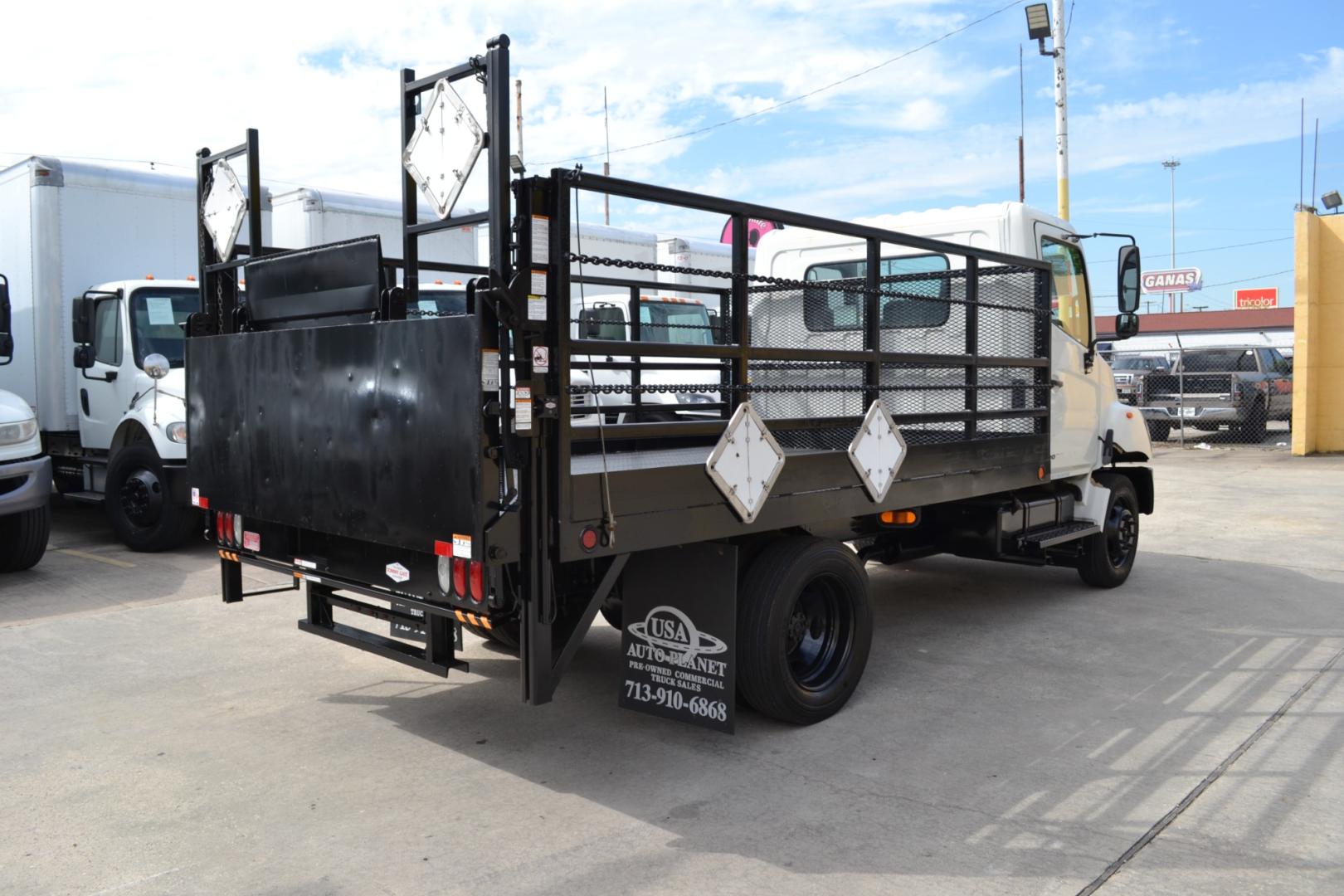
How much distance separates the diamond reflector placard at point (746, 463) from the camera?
428cm

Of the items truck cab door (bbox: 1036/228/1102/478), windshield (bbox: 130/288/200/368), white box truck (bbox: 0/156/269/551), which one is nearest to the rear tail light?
truck cab door (bbox: 1036/228/1102/478)

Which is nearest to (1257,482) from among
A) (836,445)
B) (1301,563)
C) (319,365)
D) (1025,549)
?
(1301,563)

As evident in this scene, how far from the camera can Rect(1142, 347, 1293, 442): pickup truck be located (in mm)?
20297

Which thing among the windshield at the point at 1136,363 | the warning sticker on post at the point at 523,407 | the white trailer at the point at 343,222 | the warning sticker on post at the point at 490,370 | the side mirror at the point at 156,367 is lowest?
the warning sticker on post at the point at 523,407

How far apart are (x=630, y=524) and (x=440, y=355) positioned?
0.92m

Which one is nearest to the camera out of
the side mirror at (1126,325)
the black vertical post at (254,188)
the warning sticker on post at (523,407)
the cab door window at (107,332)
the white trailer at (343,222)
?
the warning sticker on post at (523,407)

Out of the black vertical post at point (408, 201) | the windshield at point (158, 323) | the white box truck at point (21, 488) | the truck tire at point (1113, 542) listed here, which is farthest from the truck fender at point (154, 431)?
the truck tire at point (1113, 542)

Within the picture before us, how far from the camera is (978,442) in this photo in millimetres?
5977

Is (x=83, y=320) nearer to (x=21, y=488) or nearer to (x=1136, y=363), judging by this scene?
(x=21, y=488)

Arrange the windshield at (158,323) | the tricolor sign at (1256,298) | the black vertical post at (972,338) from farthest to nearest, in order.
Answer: the tricolor sign at (1256,298) < the windshield at (158,323) < the black vertical post at (972,338)

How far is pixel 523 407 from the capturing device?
3660 mm

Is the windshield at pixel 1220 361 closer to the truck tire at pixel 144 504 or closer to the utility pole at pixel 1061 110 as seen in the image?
the utility pole at pixel 1061 110

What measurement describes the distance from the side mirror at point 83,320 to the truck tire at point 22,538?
1.98 metres

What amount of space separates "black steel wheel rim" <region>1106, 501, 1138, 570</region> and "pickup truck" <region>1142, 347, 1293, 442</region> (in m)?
13.4
